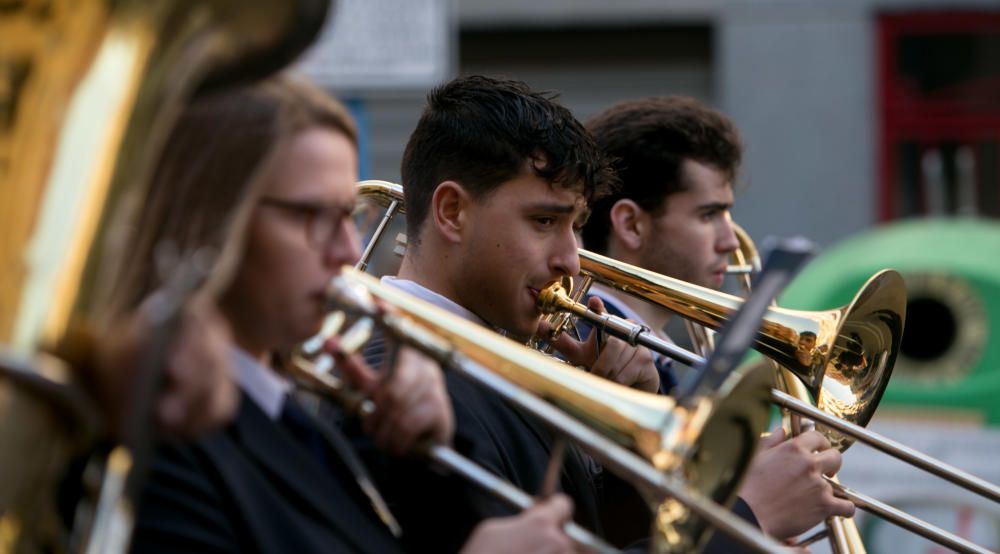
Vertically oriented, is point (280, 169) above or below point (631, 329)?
above

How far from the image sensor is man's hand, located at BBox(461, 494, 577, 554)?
1876mm

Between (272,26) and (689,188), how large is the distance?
239cm

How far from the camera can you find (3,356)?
1533 millimetres

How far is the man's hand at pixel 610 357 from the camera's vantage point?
3.23 meters

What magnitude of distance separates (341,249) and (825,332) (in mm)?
1598

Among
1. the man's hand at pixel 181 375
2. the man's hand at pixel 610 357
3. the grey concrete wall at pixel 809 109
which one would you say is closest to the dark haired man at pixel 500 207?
the man's hand at pixel 610 357

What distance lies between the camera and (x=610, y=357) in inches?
128

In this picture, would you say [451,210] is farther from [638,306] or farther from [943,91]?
[943,91]

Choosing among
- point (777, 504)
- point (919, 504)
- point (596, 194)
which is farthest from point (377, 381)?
point (919, 504)

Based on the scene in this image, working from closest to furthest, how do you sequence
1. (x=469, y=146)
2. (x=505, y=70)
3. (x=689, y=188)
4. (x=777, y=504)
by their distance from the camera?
(x=777, y=504) → (x=469, y=146) → (x=689, y=188) → (x=505, y=70)

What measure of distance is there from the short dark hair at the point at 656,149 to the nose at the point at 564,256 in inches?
42.1

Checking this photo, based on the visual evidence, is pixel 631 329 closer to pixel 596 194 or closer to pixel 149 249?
pixel 596 194

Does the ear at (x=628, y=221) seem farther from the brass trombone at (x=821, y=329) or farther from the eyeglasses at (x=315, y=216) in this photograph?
the eyeglasses at (x=315, y=216)

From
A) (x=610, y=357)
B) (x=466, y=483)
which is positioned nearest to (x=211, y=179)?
(x=466, y=483)
